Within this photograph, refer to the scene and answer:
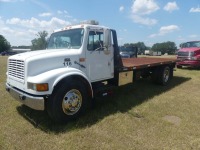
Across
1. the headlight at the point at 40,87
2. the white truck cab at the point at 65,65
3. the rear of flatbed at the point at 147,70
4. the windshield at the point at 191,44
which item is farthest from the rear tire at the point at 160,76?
the windshield at the point at 191,44

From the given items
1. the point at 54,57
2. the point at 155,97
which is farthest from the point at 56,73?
the point at 155,97

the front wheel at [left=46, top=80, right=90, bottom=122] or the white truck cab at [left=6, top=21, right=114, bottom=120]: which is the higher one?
the white truck cab at [left=6, top=21, right=114, bottom=120]

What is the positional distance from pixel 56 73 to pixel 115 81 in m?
2.46

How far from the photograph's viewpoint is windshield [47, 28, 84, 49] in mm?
5368

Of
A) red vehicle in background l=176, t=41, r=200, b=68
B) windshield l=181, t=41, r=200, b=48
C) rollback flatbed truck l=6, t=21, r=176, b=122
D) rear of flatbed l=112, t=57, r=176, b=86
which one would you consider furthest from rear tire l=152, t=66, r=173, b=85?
windshield l=181, t=41, r=200, b=48

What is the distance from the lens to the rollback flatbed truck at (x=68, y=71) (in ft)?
14.6

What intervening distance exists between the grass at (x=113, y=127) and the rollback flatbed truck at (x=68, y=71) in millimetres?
471

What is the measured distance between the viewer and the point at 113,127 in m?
4.65

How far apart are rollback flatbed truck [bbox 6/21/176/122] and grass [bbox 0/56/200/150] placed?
471 millimetres

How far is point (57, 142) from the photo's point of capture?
13.1 ft

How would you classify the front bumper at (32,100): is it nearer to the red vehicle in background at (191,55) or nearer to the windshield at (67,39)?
the windshield at (67,39)

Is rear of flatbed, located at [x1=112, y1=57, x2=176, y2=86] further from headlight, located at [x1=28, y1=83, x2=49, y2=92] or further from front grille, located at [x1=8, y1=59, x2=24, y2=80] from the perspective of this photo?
front grille, located at [x1=8, y1=59, x2=24, y2=80]

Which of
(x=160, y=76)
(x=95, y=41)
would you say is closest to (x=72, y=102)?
(x=95, y=41)

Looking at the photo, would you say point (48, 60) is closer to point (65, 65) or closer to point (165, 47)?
point (65, 65)
